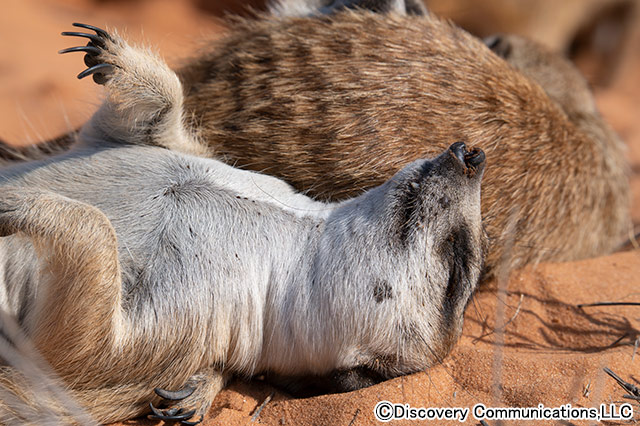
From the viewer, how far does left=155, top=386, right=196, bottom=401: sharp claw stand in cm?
233

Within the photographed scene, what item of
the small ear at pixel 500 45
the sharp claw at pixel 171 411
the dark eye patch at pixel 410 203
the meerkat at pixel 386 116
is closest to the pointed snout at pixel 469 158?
the dark eye patch at pixel 410 203

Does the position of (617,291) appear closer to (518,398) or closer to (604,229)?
(604,229)

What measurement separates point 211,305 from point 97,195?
694mm

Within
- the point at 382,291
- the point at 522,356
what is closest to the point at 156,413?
the point at 382,291

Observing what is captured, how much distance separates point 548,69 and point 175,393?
3449mm

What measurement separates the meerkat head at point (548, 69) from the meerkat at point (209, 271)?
2114mm

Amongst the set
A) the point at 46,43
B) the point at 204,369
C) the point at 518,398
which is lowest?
the point at 46,43

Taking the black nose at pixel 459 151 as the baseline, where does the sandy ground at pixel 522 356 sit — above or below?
below

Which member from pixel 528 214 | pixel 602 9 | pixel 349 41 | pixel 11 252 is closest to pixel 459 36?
pixel 349 41

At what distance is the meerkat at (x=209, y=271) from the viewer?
2.22 m

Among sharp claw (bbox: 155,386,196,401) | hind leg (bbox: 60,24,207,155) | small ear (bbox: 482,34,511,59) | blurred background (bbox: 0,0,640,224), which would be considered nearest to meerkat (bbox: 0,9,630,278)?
hind leg (bbox: 60,24,207,155)

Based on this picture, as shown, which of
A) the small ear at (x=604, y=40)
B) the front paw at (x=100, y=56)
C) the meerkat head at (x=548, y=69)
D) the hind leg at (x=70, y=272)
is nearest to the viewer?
the hind leg at (x=70, y=272)

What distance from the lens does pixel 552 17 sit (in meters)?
6.72

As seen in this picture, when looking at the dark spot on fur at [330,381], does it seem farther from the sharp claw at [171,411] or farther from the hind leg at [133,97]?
the hind leg at [133,97]
